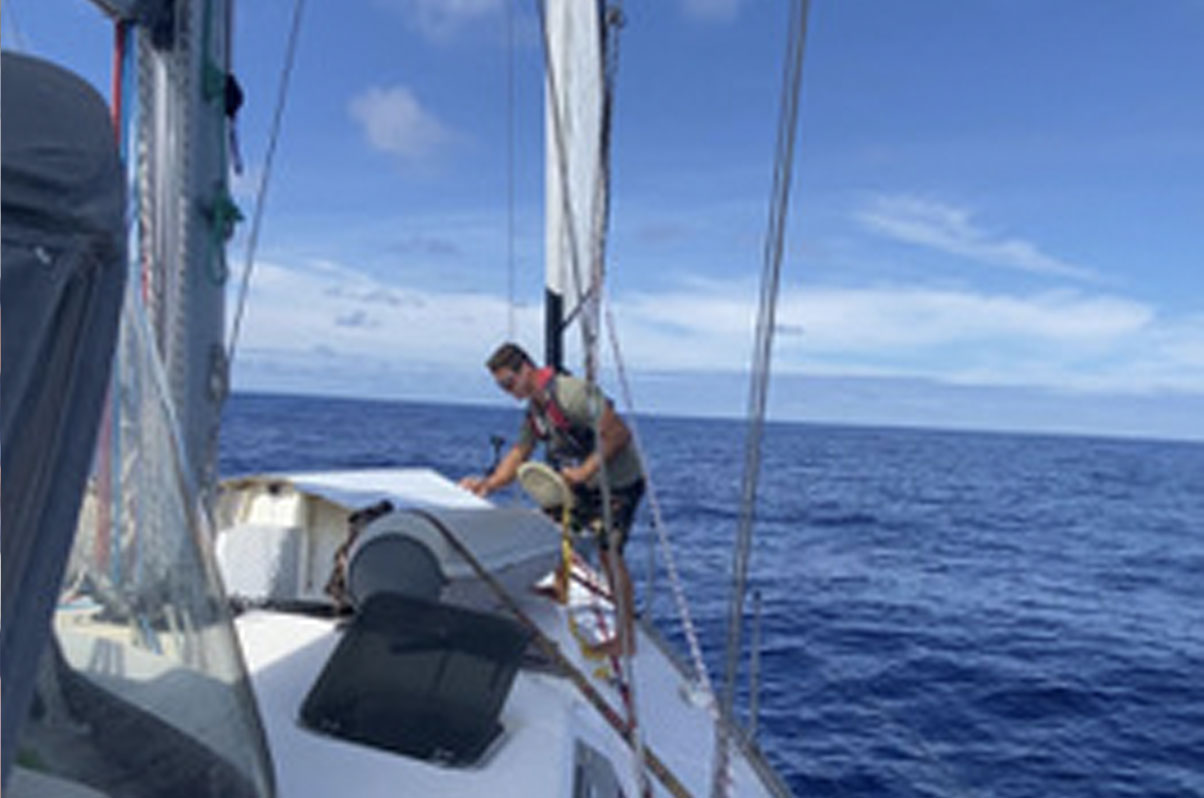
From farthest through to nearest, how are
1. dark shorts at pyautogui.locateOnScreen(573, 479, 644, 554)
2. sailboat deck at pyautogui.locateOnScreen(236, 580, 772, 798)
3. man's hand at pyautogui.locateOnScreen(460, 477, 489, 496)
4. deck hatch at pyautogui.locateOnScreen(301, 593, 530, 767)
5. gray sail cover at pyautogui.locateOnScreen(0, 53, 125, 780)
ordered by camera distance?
man's hand at pyautogui.locateOnScreen(460, 477, 489, 496), dark shorts at pyautogui.locateOnScreen(573, 479, 644, 554), deck hatch at pyautogui.locateOnScreen(301, 593, 530, 767), sailboat deck at pyautogui.locateOnScreen(236, 580, 772, 798), gray sail cover at pyautogui.locateOnScreen(0, 53, 125, 780)

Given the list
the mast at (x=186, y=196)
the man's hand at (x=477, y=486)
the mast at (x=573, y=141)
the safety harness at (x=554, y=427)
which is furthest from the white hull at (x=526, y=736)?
the mast at (x=573, y=141)

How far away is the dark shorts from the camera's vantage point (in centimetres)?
647

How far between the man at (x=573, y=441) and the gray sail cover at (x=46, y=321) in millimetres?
4461

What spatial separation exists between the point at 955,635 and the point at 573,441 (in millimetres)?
10753

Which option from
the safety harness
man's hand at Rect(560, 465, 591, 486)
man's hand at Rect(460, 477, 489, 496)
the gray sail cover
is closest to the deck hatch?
the gray sail cover

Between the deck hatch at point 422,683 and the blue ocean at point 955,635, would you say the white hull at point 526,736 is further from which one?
the blue ocean at point 955,635

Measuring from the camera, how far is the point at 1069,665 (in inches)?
538

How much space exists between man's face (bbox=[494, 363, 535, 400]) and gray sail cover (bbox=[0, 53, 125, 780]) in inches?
185

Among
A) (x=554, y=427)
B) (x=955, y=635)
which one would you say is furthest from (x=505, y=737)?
(x=955, y=635)

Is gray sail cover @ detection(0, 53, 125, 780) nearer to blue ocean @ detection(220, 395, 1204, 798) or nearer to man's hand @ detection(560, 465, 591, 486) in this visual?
man's hand @ detection(560, 465, 591, 486)

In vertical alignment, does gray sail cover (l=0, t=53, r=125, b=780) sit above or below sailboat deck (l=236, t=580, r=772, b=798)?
above

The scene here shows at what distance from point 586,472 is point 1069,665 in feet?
34.7

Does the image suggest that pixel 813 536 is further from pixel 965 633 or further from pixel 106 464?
pixel 106 464

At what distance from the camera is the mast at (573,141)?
8359 mm
